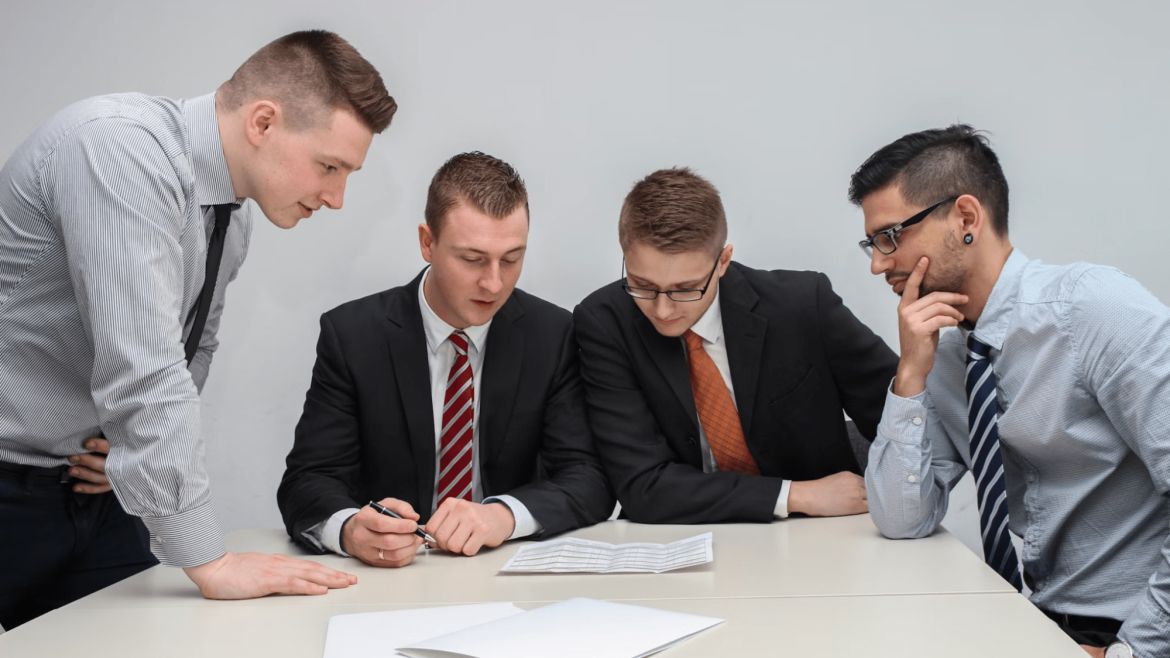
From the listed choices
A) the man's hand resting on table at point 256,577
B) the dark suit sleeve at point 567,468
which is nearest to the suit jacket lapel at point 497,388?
the dark suit sleeve at point 567,468

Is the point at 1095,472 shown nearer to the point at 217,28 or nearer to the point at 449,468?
the point at 449,468

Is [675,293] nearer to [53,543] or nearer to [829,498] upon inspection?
[829,498]

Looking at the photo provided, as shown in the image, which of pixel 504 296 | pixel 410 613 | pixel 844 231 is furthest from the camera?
pixel 844 231

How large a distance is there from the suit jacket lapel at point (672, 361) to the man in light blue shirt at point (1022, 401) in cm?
51

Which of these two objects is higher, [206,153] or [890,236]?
[206,153]

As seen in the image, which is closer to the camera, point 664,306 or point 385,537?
point 385,537

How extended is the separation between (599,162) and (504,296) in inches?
40.3

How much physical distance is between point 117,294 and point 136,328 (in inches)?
2.4

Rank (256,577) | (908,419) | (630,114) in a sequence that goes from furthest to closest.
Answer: (630,114) < (908,419) < (256,577)

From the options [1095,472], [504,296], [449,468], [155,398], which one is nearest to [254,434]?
[449,468]

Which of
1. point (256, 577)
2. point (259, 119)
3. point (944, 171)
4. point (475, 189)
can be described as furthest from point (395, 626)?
point (944, 171)

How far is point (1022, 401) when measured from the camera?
5.45 ft

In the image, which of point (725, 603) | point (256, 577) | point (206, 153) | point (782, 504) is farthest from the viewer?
point (782, 504)

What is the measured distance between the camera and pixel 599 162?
308cm
